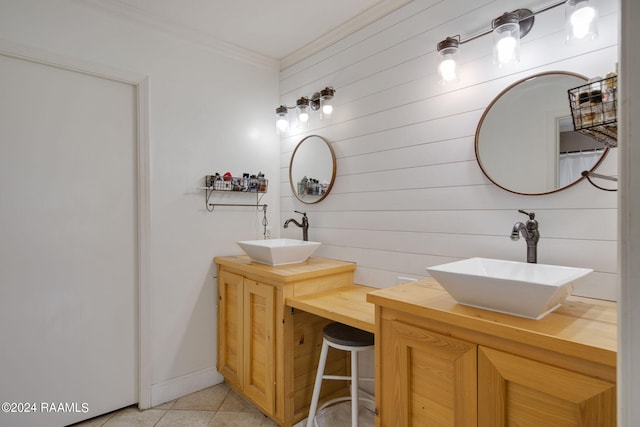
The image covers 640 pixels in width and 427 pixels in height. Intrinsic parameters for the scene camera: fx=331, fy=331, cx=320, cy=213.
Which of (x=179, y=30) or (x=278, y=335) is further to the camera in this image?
(x=179, y=30)

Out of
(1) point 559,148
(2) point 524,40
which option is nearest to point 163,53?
(2) point 524,40

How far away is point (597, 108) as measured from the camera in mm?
1041

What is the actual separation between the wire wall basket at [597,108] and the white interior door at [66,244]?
95.0 inches

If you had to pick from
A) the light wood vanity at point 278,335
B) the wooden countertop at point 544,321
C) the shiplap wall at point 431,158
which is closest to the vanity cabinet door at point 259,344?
the light wood vanity at point 278,335

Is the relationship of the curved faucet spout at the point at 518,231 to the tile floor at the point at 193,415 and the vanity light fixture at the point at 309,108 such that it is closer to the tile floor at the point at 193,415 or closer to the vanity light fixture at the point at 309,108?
the vanity light fixture at the point at 309,108

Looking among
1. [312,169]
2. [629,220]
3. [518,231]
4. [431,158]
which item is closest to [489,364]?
[518,231]

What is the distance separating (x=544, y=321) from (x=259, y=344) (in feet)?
5.21

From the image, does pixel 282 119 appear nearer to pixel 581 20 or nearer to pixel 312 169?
pixel 312 169

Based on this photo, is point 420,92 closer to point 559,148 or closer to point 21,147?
point 559,148

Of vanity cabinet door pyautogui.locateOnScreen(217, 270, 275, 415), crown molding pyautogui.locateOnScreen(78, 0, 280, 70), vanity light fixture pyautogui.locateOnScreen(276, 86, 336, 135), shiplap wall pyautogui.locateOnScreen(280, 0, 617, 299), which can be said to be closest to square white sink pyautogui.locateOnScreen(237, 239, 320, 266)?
vanity cabinet door pyautogui.locateOnScreen(217, 270, 275, 415)

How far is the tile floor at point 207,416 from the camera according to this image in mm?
2041

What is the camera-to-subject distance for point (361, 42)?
2.24m

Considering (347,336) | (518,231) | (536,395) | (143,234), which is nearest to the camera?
(536,395)

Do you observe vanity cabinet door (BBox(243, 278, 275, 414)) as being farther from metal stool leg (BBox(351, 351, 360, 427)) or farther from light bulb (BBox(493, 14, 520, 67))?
light bulb (BBox(493, 14, 520, 67))
